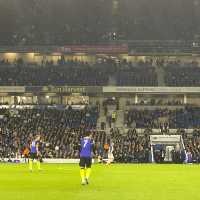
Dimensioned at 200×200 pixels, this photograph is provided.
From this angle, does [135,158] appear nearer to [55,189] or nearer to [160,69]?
[160,69]

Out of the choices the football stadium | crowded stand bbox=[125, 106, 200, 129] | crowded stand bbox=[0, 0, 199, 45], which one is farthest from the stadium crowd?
crowded stand bbox=[0, 0, 199, 45]

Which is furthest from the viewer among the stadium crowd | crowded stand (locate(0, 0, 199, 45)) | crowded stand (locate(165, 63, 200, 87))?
crowded stand (locate(0, 0, 199, 45))

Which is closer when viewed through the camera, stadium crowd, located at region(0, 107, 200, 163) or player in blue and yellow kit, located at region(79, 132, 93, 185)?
player in blue and yellow kit, located at region(79, 132, 93, 185)

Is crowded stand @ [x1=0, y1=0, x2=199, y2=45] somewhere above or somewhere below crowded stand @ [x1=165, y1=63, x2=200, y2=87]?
above

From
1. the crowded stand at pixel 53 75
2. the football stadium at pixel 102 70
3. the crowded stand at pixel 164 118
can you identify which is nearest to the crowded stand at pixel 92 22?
the football stadium at pixel 102 70

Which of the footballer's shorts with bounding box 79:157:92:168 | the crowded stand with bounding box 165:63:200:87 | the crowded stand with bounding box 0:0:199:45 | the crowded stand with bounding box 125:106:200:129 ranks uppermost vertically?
the crowded stand with bounding box 0:0:199:45

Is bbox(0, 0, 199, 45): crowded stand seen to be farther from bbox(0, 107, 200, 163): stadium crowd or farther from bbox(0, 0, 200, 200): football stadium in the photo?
bbox(0, 107, 200, 163): stadium crowd

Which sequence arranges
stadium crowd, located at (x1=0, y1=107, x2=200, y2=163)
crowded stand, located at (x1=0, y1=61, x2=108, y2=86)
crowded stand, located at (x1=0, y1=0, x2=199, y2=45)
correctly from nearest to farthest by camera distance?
stadium crowd, located at (x1=0, y1=107, x2=200, y2=163) → crowded stand, located at (x1=0, y1=61, x2=108, y2=86) → crowded stand, located at (x1=0, y1=0, x2=199, y2=45)

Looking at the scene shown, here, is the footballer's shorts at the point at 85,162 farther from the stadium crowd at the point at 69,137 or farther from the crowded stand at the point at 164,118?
the crowded stand at the point at 164,118

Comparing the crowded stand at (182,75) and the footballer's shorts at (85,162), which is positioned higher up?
the crowded stand at (182,75)

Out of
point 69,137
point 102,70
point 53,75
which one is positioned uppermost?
point 102,70

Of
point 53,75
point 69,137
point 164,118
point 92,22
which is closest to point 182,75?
point 164,118

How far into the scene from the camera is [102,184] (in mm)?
25031

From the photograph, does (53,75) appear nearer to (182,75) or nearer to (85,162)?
(182,75)
